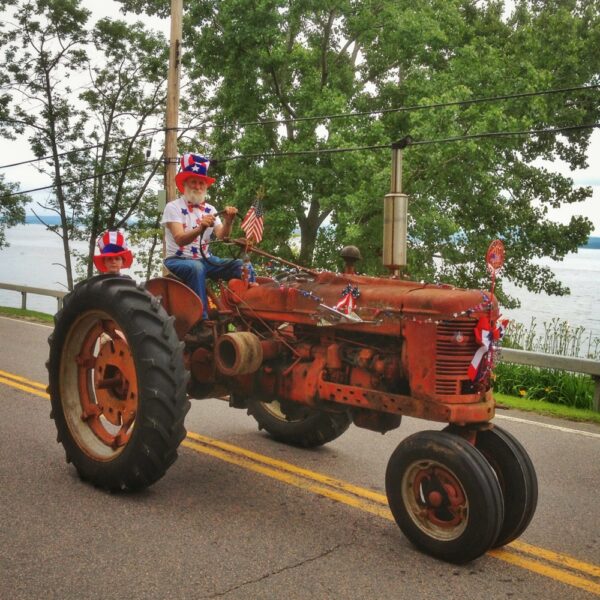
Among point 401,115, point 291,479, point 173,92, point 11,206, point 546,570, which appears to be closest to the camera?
point 546,570

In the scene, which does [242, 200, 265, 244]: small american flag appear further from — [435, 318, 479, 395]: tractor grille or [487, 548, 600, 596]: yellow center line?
[487, 548, 600, 596]: yellow center line

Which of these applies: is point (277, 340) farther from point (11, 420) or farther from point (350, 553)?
point (11, 420)

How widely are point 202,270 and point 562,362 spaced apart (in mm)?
4785

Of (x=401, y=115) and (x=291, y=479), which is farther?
(x=401, y=115)

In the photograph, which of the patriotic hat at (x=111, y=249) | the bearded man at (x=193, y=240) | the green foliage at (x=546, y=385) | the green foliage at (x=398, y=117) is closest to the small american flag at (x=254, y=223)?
the bearded man at (x=193, y=240)

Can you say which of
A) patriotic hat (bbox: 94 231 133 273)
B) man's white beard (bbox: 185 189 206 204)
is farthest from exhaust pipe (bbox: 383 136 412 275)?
patriotic hat (bbox: 94 231 133 273)

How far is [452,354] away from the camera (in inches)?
172

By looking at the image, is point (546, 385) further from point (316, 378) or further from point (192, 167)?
point (192, 167)

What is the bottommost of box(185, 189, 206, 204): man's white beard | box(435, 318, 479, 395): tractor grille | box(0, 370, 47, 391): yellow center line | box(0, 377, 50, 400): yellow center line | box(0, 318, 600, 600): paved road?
Result: box(0, 318, 600, 600): paved road

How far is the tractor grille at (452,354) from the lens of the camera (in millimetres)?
4336

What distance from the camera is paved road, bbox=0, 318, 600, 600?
3.83m

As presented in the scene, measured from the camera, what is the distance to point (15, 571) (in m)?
3.90

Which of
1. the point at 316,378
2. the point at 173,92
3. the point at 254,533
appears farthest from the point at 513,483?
the point at 173,92

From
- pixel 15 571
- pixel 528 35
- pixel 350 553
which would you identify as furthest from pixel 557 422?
pixel 528 35
